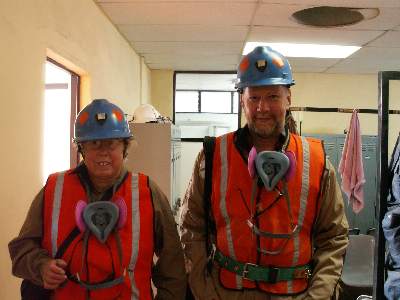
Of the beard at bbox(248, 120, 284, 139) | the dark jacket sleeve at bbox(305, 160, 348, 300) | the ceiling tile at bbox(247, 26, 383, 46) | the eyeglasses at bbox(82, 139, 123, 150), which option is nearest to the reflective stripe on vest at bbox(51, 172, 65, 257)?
the eyeglasses at bbox(82, 139, 123, 150)

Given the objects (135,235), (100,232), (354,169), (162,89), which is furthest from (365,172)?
(100,232)

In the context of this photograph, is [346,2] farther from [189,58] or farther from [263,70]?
[189,58]

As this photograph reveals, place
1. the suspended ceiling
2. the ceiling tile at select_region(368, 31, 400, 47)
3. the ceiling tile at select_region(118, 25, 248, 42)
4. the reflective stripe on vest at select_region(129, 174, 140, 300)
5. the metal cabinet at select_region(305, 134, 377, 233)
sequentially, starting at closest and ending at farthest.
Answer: the reflective stripe on vest at select_region(129, 174, 140, 300) < the suspended ceiling < the ceiling tile at select_region(118, 25, 248, 42) < the ceiling tile at select_region(368, 31, 400, 47) < the metal cabinet at select_region(305, 134, 377, 233)

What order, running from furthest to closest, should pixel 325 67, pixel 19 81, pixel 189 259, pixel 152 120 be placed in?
pixel 325 67
pixel 152 120
pixel 19 81
pixel 189 259

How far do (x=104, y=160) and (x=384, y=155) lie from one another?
3.45ft

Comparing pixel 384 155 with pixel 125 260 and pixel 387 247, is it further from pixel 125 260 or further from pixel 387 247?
pixel 125 260

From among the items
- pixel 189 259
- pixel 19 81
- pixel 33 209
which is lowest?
pixel 189 259

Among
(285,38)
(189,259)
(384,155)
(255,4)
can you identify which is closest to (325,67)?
(285,38)

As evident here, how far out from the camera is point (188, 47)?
14.5 feet

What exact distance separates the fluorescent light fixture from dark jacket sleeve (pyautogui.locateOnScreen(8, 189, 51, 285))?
3315 mm

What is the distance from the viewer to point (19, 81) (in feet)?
5.97

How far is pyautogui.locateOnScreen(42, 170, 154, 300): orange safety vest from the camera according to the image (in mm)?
1316

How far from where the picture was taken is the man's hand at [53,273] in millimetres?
1253

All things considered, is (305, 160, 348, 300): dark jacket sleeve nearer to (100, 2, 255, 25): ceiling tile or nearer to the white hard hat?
(100, 2, 255, 25): ceiling tile
